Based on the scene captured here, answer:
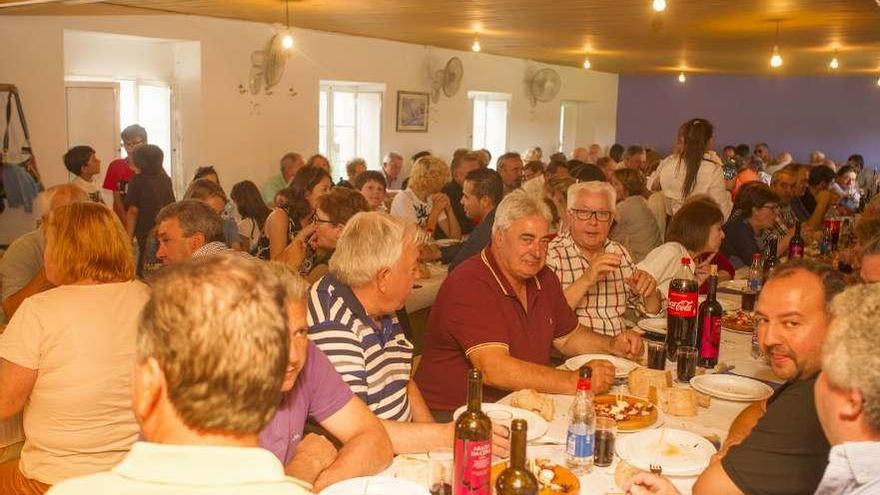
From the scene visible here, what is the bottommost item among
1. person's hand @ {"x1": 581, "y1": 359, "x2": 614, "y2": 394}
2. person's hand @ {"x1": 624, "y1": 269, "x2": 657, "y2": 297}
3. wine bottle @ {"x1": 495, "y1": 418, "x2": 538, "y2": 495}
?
person's hand @ {"x1": 581, "y1": 359, "x2": 614, "y2": 394}

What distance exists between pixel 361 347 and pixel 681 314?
1351 mm

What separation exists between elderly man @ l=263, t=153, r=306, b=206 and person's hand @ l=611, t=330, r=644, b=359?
538 cm

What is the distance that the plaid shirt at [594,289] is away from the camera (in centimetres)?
379

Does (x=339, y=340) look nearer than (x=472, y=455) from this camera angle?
No

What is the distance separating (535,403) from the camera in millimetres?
2525

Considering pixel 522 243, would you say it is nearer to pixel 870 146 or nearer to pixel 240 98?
pixel 240 98

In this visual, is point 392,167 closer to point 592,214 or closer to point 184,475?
point 592,214

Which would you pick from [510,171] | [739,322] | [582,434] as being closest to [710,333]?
[739,322]

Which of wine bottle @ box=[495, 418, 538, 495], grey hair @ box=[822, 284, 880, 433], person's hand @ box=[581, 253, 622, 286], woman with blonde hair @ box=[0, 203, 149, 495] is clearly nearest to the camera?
grey hair @ box=[822, 284, 880, 433]

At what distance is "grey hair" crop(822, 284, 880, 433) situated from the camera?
4.31 ft

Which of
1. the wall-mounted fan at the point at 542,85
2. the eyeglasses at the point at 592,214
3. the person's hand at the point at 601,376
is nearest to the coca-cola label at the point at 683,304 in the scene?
the person's hand at the point at 601,376

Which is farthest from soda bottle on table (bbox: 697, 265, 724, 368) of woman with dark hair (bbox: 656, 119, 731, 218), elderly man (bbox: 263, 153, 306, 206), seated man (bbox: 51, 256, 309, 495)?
elderly man (bbox: 263, 153, 306, 206)

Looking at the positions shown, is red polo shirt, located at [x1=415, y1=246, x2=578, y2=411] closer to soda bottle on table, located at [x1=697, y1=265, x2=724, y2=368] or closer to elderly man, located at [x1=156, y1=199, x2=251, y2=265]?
soda bottle on table, located at [x1=697, y1=265, x2=724, y2=368]

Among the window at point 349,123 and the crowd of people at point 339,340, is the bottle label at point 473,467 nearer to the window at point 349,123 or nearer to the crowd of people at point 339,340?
the crowd of people at point 339,340
